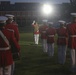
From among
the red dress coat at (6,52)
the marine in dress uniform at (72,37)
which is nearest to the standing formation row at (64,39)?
the marine in dress uniform at (72,37)

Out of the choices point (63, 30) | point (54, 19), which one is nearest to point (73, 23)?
point (63, 30)

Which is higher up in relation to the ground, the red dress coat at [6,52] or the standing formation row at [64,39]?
the red dress coat at [6,52]

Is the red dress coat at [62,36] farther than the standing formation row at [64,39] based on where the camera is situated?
Yes

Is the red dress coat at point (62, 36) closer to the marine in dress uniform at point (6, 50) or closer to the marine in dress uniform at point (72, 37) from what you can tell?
the marine in dress uniform at point (72, 37)

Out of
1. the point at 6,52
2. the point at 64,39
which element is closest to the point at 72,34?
the point at 64,39

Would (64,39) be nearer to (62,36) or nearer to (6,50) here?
(62,36)

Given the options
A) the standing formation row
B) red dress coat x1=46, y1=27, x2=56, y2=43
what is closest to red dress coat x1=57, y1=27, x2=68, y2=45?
the standing formation row

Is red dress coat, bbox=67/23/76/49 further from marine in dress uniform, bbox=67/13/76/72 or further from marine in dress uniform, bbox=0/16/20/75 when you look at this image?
marine in dress uniform, bbox=0/16/20/75

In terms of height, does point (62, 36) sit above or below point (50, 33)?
above

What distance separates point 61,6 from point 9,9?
61.6 feet

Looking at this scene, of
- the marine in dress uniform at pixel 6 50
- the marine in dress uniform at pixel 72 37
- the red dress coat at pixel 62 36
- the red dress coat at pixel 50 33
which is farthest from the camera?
the red dress coat at pixel 50 33

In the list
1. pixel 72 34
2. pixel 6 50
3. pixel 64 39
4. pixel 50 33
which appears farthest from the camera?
pixel 50 33

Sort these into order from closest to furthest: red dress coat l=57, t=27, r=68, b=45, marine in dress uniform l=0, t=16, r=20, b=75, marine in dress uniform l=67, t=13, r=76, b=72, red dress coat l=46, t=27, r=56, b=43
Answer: marine in dress uniform l=0, t=16, r=20, b=75 → marine in dress uniform l=67, t=13, r=76, b=72 → red dress coat l=57, t=27, r=68, b=45 → red dress coat l=46, t=27, r=56, b=43

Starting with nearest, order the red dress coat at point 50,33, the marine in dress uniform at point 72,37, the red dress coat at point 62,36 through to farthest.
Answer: the marine in dress uniform at point 72,37 < the red dress coat at point 62,36 < the red dress coat at point 50,33
